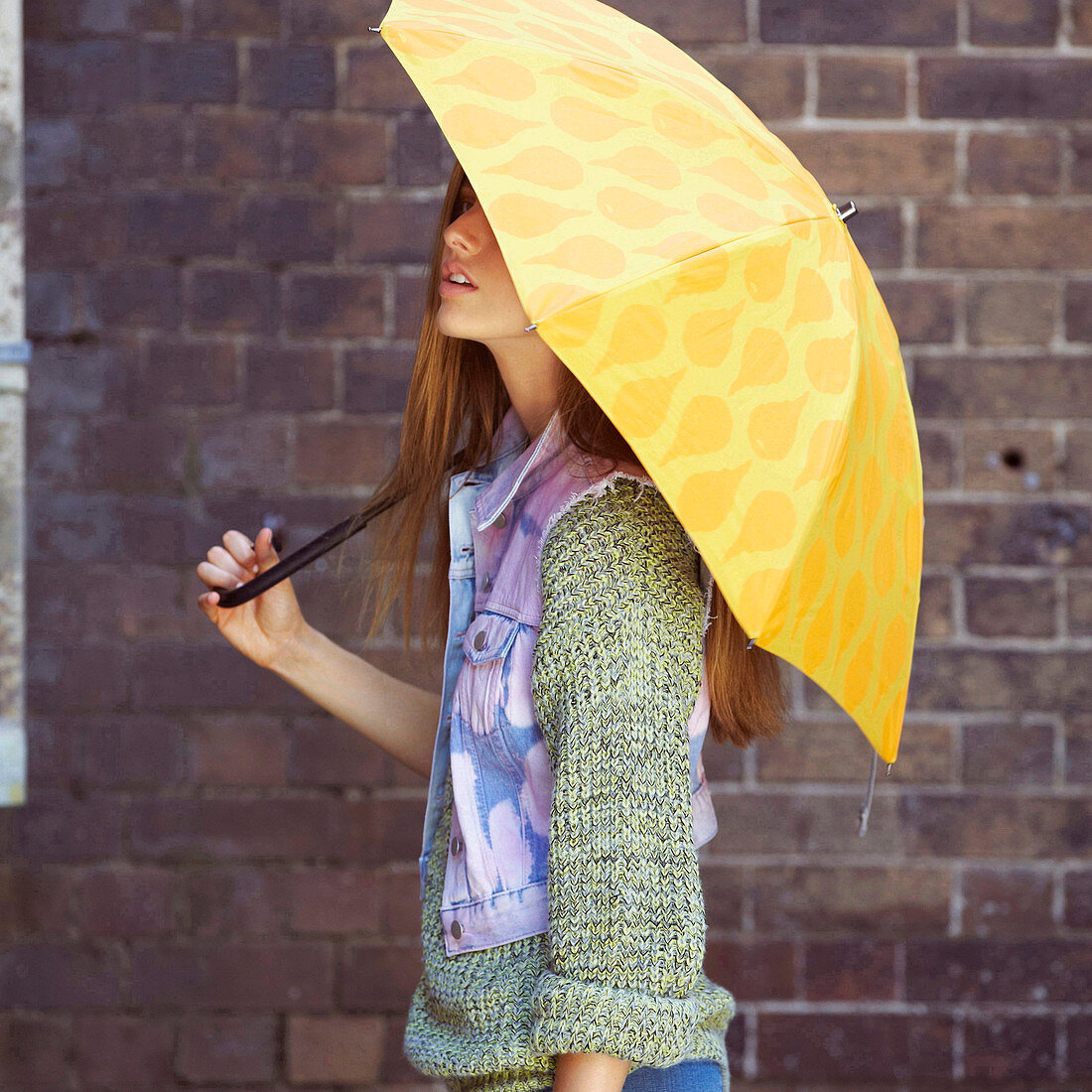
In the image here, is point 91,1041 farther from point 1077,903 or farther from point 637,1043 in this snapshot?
point 1077,903

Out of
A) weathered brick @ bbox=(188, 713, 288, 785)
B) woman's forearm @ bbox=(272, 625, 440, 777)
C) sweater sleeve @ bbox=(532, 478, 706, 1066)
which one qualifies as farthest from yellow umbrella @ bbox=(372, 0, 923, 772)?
weathered brick @ bbox=(188, 713, 288, 785)

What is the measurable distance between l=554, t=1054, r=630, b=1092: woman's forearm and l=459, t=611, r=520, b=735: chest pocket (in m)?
0.33

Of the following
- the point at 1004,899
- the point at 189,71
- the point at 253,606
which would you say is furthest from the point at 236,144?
the point at 1004,899

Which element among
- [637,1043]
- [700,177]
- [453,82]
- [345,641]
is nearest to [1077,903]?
[345,641]

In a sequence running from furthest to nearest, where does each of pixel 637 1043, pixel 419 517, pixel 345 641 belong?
1. pixel 345 641
2. pixel 419 517
3. pixel 637 1043

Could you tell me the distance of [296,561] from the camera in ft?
4.77

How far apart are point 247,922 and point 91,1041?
425 mm

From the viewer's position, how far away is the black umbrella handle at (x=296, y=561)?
1447 mm

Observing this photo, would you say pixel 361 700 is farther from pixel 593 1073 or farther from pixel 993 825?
pixel 993 825

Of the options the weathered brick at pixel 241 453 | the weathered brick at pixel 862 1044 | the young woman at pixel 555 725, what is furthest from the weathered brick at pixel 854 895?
the weathered brick at pixel 241 453

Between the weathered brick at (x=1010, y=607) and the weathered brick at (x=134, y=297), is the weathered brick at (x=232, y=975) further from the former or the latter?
the weathered brick at (x=1010, y=607)

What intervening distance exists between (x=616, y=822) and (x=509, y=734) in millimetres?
190

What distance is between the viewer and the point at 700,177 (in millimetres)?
1147

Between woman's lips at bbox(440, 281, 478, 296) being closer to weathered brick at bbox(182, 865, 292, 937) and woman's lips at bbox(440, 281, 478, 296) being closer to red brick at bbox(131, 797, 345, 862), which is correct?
red brick at bbox(131, 797, 345, 862)
